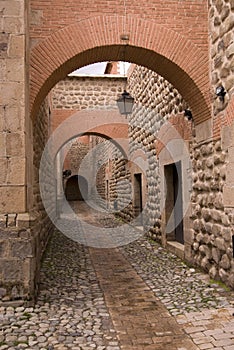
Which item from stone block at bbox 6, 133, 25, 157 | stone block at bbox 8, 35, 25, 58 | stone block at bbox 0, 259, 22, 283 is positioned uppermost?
stone block at bbox 8, 35, 25, 58

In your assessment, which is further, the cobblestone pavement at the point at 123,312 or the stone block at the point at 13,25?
the stone block at the point at 13,25

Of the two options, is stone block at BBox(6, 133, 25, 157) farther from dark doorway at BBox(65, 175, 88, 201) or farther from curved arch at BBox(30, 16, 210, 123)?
dark doorway at BBox(65, 175, 88, 201)

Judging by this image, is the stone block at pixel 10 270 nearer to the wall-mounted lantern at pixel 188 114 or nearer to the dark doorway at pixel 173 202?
the wall-mounted lantern at pixel 188 114

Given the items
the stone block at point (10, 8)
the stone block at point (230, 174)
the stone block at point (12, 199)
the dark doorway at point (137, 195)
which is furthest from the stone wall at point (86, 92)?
the stone block at point (230, 174)

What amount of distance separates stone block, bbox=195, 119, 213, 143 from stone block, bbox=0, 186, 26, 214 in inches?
101

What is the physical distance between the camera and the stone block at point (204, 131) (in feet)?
15.3

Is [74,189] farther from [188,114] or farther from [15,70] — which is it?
[15,70]

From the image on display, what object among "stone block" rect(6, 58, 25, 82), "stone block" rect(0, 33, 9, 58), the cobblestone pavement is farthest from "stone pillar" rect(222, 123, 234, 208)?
"stone block" rect(0, 33, 9, 58)

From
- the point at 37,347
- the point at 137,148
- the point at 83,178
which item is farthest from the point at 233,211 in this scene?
the point at 83,178

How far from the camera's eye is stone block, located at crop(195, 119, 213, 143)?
184 inches

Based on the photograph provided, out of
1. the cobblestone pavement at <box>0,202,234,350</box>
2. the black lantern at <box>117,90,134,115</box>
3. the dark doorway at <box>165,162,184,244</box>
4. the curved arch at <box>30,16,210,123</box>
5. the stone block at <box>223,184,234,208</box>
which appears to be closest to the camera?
the cobblestone pavement at <box>0,202,234,350</box>

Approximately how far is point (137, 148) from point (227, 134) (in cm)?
558

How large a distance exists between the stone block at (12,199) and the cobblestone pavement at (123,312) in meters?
1.00

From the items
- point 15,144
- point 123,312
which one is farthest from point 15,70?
point 123,312
